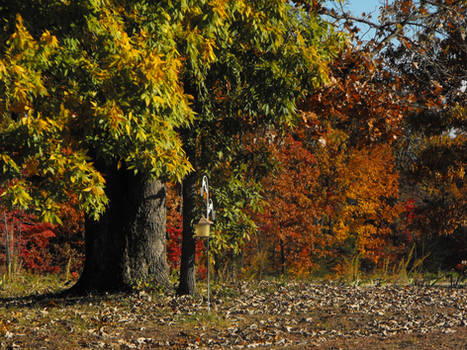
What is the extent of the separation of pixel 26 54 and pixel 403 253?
86.5 ft

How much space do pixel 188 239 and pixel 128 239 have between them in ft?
4.55

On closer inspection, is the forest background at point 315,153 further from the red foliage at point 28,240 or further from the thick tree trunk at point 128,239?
the thick tree trunk at point 128,239

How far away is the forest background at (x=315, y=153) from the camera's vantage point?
6.75 meters

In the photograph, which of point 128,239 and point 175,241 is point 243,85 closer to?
point 128,239

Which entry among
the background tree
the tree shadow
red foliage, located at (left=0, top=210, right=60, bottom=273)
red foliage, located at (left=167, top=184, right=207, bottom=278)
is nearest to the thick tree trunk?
the tree shadow

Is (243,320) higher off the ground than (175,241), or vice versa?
(175,241)

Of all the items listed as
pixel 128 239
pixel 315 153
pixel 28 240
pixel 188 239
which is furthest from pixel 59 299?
pixel 315 153

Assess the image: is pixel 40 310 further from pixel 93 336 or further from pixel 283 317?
pixel 283 317

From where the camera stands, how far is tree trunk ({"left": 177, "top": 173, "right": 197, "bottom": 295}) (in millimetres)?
10336

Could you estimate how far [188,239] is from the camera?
408 inches

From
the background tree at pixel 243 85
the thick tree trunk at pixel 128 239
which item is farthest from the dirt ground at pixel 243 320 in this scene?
the background tree at pixel 243 85

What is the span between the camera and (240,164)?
10.6 meters

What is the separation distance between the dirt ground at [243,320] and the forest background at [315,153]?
1379 millimetres

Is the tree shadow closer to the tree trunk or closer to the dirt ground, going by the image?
the dirt ground
